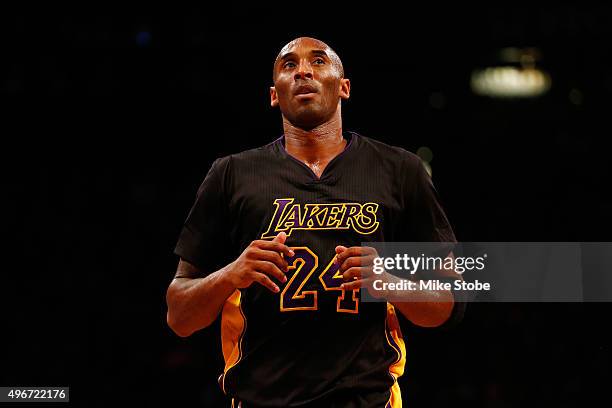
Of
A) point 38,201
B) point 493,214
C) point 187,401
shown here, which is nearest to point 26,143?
point 38,201

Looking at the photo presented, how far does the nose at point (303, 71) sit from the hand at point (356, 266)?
1.89 ft

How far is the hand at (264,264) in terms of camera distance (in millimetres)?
1895

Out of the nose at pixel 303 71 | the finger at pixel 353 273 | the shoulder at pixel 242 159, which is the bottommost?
the finger at pixel 353 273

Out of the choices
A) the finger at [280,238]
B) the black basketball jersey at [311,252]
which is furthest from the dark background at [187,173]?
the finger at [280,238]

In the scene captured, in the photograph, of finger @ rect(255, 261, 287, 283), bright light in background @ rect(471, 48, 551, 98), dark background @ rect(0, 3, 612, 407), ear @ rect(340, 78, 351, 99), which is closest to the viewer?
finger @ rect(255, 261, 287, 283)

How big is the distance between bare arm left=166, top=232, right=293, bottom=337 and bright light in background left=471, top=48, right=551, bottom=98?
15.0ft

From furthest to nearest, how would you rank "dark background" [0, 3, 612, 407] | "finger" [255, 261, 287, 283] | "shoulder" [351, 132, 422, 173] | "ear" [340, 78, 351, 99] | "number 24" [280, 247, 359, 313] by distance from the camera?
1. "dark background" [0, 3, 612, 407]
2. "ear" [340, 78, 351, 99]
3. "shoulder" [351, 132, 422, 173]
4. "number 24" [280, 247, 359, 313]
5. "finger" [255, 261, 287, 283]

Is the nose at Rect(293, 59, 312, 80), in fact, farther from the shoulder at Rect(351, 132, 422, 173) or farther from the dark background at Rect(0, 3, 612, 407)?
→ the dark background at Rect(0, 3, 612, 407)

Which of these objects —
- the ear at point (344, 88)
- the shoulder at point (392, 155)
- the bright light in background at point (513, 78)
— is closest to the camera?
the shoulder at point (392, 155)

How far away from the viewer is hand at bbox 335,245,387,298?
6.23 ft

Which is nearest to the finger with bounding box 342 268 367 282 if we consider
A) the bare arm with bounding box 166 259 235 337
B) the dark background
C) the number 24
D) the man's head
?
the number 24

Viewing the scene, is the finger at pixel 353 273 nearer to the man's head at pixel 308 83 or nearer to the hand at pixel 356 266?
the hand at pixel 356 266

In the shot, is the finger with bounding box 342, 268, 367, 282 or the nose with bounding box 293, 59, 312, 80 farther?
the nose with bounding box 293, 59, 312, 80

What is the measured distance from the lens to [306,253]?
2.04 metres
